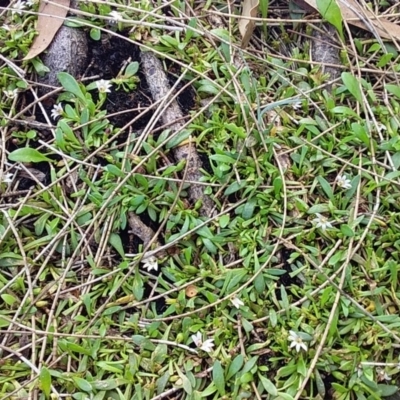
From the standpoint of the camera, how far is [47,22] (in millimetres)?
2252

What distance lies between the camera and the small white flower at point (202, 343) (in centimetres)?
177

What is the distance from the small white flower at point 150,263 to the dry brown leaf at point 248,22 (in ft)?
3.07

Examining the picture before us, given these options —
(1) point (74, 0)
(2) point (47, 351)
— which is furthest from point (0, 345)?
(1) point (74, 0)

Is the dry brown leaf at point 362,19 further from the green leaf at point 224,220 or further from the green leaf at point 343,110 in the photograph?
the green leaf at point 224,220

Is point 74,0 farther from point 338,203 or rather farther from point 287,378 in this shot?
point 287,378

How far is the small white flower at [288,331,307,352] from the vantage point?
5.77ft

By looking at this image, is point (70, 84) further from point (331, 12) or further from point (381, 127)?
point (381, 127)

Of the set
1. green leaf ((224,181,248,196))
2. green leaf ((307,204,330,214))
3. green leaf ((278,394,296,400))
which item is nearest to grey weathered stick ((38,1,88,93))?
green leaf ((224,181,248,196))

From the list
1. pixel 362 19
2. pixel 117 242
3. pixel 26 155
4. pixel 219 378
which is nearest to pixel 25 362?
pixel 117 242

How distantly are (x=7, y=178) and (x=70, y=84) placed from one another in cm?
41

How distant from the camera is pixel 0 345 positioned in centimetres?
177

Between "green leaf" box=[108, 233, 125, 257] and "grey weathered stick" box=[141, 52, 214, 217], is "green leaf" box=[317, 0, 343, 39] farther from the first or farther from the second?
"green leaf" box=[108, 233, 125, 257]

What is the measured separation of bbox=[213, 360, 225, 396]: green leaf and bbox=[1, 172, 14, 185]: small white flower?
96cm

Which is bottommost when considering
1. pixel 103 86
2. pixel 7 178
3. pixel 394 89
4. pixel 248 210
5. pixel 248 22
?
pixel 248 210
